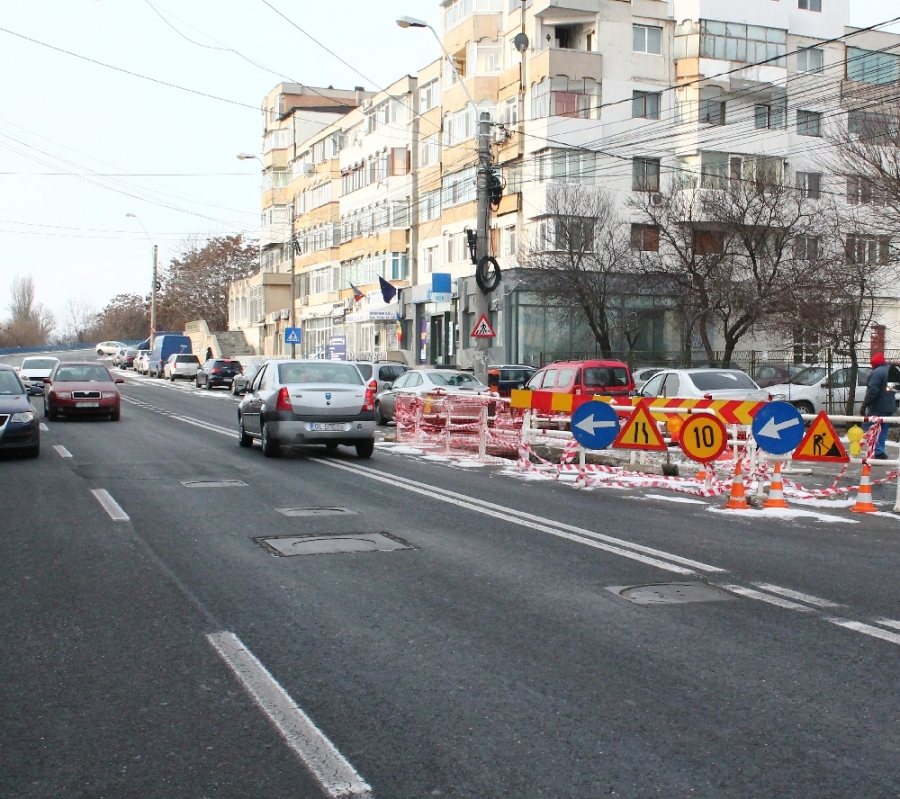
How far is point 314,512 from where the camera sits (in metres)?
11.9

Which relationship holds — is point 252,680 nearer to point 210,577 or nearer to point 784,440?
point 210,577

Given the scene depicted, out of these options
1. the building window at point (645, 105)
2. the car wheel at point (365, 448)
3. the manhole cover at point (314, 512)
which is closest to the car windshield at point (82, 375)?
the car wheel at point (365, 448)

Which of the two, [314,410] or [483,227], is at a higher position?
[483,227]

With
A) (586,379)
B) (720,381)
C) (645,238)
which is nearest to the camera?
(720,381)

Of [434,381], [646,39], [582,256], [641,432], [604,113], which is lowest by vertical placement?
[641,432]

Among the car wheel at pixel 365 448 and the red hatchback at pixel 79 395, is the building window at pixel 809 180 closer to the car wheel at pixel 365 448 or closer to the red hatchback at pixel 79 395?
the red hatchback at pixel 79 395

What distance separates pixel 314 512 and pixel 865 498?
19.5 feet

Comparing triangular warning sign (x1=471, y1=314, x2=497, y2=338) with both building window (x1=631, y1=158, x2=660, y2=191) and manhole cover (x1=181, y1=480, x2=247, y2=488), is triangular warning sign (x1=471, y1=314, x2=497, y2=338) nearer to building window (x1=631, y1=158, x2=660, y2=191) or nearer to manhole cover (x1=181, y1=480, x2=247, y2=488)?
manhole cover (x1=181, y1=480, x2=247, y2=488)

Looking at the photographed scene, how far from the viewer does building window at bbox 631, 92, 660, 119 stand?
47.8 metres

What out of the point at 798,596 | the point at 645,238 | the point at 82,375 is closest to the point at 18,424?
the point at 82,375

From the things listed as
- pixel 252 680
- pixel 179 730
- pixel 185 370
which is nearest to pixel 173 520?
pixel 252 680

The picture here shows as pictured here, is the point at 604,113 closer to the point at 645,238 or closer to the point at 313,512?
the point at 645,238

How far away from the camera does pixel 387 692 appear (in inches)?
211

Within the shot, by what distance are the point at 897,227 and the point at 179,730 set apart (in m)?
23.1
